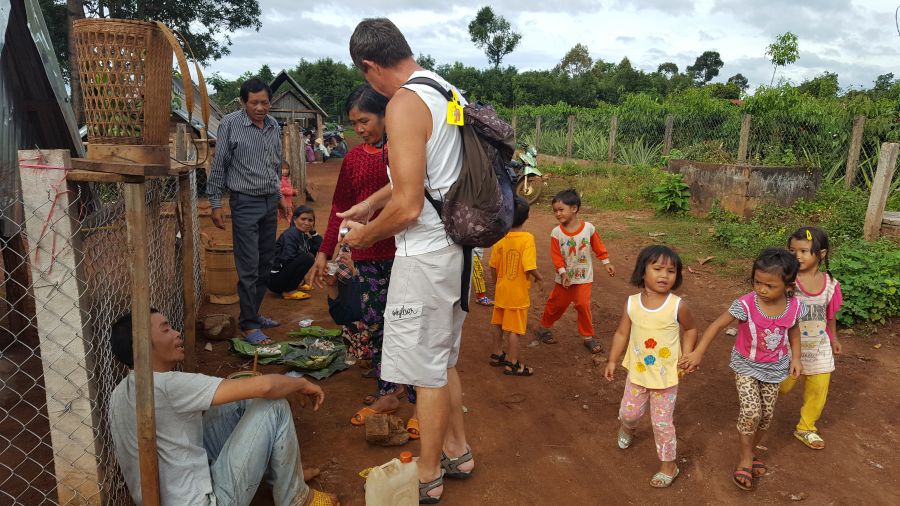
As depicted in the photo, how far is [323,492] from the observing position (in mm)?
2877

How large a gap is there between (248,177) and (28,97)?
1.66 metres

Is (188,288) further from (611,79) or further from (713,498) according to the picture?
(611,79)

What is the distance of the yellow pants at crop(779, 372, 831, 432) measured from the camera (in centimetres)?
350

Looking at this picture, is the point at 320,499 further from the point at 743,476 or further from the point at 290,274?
the point at 290,274

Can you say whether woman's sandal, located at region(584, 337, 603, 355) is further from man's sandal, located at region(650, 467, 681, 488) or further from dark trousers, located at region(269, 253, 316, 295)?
dark trousers, located at region(269, 253, 316, 295)

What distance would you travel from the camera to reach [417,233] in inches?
103

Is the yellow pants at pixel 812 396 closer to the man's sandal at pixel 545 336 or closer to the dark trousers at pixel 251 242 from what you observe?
the man's sandal at pixel 545 336

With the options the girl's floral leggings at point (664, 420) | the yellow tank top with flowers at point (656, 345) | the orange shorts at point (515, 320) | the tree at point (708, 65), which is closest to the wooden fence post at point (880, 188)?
the orange shorts at point (515, 320)

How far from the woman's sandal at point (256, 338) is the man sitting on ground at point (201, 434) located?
208 cm

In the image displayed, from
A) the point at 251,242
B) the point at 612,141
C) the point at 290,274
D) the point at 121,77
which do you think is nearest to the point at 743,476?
the point at 121,77

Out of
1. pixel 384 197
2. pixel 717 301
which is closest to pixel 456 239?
pixel 384 197

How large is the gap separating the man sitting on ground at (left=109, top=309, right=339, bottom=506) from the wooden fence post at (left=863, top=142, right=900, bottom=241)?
23.3 feet

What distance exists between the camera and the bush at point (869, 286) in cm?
534

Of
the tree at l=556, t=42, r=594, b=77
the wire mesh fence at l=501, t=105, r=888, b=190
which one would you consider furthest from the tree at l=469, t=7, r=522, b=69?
the wire mesh fence at l=501, t=105, r=888, b=190
